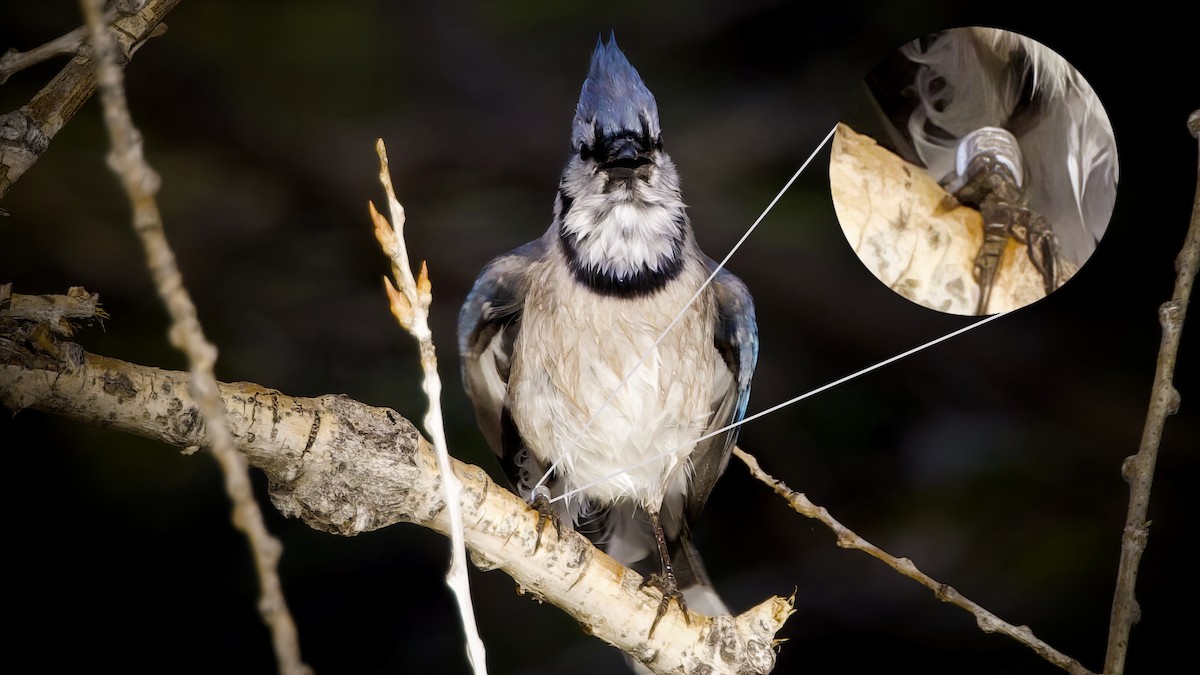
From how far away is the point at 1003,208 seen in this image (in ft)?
2.52

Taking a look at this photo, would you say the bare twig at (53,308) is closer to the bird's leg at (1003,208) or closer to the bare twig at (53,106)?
the bare twig at (53,106)

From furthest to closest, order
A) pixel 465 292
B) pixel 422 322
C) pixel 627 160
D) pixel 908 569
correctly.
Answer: pixel 465 292
pixel 908 569
pixel 627 160
pixel 422 322

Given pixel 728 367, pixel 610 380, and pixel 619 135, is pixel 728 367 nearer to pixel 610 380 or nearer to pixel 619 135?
pixel 610 380

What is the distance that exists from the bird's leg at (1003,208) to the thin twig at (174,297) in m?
0.58

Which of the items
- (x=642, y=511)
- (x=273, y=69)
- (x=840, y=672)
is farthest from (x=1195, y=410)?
(x=273, y=69)

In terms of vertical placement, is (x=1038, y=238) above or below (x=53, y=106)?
below

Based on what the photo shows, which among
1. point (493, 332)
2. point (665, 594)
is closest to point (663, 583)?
point (665, 594)

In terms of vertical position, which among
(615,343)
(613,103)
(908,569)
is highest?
(613,103)

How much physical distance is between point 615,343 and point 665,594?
224 mm

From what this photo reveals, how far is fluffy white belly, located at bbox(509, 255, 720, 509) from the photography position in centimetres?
83

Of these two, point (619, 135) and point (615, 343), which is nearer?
point (619, 135)

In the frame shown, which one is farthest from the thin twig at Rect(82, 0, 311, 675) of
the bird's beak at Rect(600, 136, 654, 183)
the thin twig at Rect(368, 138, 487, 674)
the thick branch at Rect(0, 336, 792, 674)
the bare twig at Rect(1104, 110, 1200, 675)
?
the bare twig at Rect(1104, 110, 1200, 675)

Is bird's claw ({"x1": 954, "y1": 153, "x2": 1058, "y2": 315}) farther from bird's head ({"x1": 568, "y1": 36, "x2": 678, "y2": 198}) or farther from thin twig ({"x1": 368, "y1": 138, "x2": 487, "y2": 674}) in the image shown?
thin twig ({"x1": 368, "y1": 138, "x2": 487, "y2": 674})

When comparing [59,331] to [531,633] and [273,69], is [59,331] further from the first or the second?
[531,633]
